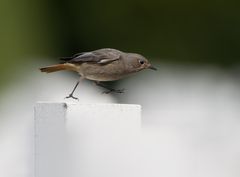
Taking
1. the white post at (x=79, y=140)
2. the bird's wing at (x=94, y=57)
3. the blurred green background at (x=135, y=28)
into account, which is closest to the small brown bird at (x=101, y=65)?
the bird's wing at (x=94, y=57)

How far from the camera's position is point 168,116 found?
2.07 meters

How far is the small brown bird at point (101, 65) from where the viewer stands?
1.51 meters

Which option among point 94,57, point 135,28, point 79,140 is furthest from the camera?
point 135,28

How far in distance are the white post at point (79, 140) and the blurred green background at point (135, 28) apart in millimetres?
1089

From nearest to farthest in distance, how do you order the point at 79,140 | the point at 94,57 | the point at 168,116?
the point at 79,140 < the point at 94,57 < the point at 168,116

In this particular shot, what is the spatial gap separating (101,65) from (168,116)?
2.02 feet

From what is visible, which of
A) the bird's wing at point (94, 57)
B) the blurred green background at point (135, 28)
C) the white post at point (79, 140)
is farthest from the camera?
the blurred green background at point (135, 28)

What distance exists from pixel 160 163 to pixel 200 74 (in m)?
1.00

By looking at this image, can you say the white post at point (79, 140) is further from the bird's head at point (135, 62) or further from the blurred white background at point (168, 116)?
the bird's head at point (135, 62)

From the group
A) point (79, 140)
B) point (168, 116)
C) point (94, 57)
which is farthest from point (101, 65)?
point (168, 116)

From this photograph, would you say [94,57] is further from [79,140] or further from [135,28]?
[135,28]

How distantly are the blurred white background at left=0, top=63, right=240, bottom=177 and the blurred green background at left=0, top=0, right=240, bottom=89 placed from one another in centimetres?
9

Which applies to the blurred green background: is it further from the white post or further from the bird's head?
the white post

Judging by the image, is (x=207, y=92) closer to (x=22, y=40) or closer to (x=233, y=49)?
(x=233, y=49)
